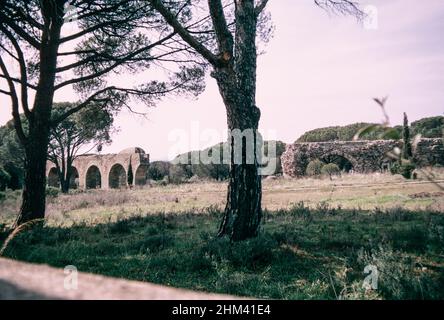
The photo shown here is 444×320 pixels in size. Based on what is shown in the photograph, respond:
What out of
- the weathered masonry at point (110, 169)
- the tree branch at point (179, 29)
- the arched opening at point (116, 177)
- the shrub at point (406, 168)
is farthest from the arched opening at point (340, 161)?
the shrub at point (406, 168)

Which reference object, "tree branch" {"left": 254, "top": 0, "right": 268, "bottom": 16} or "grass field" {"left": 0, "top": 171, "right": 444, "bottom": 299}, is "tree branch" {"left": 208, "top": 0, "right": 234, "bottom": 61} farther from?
"grass field" {"left": 0, "top": 171, "right": 444, "bottom": 299}

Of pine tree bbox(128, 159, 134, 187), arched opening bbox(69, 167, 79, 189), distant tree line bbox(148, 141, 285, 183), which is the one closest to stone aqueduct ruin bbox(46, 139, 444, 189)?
pine tree bbox(128, 159, 134, 187)

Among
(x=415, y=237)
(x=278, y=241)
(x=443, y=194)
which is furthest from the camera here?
(x=443, y=194)

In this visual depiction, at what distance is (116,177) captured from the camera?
Answer: 37.8 m

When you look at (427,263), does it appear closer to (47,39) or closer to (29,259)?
(29,259)

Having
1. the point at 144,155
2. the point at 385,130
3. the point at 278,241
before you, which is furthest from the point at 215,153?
the point at 385,130

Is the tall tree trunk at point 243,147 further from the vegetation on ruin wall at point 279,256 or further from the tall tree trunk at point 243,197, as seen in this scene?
the vegetation on ruin wall at point 279,256

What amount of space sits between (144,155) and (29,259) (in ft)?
99.0

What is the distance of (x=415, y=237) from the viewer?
174 inches

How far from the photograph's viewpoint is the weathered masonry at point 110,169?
110 feet

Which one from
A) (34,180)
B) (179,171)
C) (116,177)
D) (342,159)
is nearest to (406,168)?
(34,180)

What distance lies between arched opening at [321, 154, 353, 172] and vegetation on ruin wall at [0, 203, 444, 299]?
973 inches
